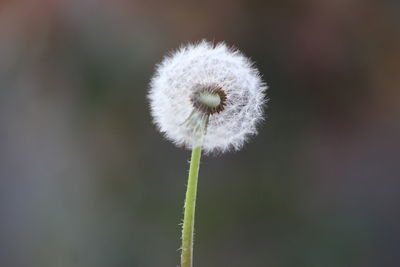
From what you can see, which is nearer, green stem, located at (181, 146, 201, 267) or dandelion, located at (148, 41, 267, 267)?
green stem, located at (181, 146, 201, 267)

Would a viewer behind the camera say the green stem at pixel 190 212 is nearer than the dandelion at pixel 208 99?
Yes

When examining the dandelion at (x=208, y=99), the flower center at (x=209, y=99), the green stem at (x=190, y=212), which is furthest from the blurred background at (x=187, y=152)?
the green stem at (x=190, y=212)

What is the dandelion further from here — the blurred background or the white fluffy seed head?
the blurred background

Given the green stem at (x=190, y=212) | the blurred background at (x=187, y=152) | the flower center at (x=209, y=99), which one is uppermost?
the blurred background at (x=187, y=152)

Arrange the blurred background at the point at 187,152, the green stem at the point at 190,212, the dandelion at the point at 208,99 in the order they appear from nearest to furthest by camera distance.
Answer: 1. the green stem at the point at 190,212
2. the dandelion at the point at 208,99
3. the blurred background at the point at 187,152

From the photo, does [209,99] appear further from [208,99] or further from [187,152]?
[187,152]

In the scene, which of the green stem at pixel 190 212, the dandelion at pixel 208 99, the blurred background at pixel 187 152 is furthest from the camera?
the blurred background at pixel 187 152

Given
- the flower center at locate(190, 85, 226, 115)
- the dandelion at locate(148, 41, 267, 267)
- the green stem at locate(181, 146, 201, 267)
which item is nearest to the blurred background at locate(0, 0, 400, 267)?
the dandelion at locate(148, 41, 267, 267)

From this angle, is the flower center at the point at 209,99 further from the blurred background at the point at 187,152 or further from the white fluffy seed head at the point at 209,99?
the blurred background at the point at 187,152
